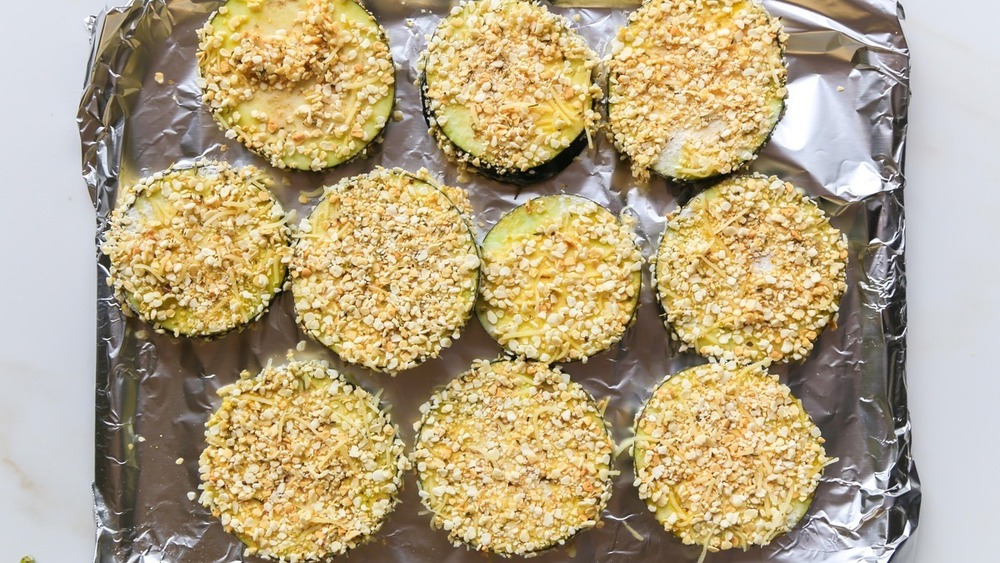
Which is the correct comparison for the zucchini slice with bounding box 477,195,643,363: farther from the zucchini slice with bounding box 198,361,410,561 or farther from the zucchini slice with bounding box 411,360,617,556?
the zucchini slice with bounding box 198,361,410,561

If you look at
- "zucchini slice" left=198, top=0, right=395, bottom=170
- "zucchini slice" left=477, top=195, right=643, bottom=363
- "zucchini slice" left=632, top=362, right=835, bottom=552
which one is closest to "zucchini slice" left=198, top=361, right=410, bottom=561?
"zucchini slice" left=477, top=195, right=643, bottom=363

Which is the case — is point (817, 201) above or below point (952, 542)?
above

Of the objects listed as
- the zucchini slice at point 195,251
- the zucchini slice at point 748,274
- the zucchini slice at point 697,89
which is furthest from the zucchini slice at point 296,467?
the zucchini slice at point 697,89

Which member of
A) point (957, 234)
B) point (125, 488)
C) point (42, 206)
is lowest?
point (125, 488)

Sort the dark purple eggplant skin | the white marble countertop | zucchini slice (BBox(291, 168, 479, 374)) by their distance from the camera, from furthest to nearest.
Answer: the white marble countertop
the dark purple eggplant skin
zucchini slice (BBox(291, 168, 479, 374))

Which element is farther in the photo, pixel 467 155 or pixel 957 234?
pixel 957 234

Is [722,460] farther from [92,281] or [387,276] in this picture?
→ [92,281]

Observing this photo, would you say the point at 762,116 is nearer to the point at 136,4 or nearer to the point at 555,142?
the point at 555,142

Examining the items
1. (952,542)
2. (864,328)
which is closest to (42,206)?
(864,328)
